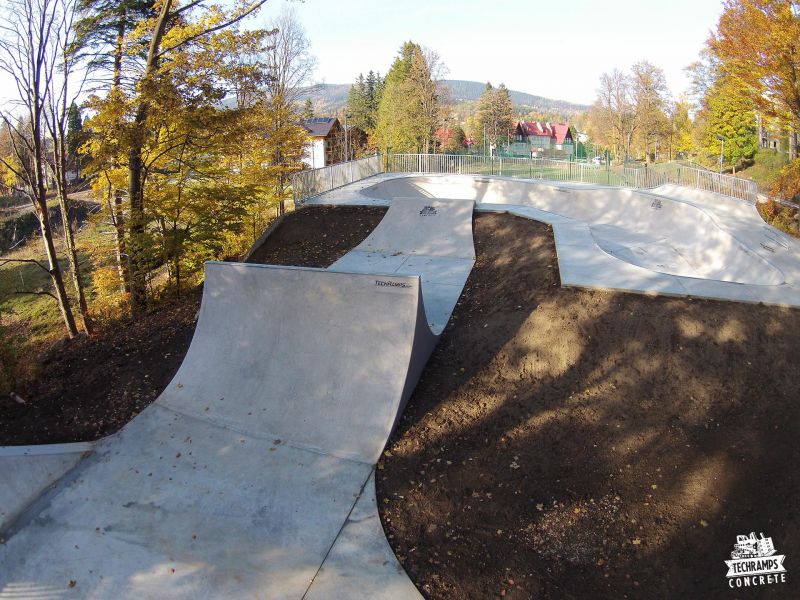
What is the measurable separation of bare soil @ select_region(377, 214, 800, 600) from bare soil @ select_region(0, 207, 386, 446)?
4.04 metres

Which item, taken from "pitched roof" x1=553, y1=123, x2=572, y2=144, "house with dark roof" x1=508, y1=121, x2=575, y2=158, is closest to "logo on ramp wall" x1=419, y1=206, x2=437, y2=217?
"house with dark roof" x1=508, y1=121, x2=575, y2=158

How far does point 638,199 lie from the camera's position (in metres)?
16.4

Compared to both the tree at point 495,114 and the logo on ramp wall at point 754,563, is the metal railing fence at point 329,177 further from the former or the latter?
the tree at point 495,114

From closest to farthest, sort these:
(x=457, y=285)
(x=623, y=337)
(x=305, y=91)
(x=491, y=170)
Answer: (x=623, y=337), (x=457, y=285), (x=491, y=170), (x=305, y=91)

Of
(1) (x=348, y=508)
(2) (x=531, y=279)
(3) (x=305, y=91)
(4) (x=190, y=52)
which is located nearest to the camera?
(1) (x=348, y=508)

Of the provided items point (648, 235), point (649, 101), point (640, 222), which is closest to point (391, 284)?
point (648, 235)

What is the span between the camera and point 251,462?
5.98m

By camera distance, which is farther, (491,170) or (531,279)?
(491,170)

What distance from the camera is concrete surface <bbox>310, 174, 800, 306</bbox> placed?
831cm

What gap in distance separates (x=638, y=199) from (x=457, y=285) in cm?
969

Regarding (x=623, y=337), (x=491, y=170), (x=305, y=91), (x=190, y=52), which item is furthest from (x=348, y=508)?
(x=305, y=91)

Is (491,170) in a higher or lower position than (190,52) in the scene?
lower

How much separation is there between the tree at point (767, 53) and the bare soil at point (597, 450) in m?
8.18

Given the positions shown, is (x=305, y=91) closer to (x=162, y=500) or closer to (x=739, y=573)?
(x=162, y=500)
